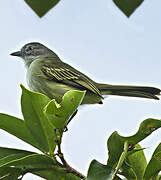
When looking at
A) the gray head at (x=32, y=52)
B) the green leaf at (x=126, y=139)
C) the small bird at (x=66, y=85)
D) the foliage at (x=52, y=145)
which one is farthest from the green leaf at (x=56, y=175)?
the gray head at (x=32, y=52)

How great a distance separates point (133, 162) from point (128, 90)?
53cm

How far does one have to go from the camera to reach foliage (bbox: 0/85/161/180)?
1.06 meters

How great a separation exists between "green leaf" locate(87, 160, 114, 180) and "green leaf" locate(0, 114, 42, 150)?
198 millimetres

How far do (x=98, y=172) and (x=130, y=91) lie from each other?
0.71 meters

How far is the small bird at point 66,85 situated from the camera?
1.59m

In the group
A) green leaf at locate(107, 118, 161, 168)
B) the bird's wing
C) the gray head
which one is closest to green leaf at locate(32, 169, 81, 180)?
green leaf at locate(107, 118, 161, 168)

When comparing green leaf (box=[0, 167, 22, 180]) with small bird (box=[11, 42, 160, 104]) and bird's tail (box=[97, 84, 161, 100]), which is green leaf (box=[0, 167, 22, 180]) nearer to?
small bird (box=[11, 42, 160, 104])

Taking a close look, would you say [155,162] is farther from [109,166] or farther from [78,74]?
[78,74]

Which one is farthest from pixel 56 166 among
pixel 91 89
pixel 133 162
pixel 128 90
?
pixel 128 90

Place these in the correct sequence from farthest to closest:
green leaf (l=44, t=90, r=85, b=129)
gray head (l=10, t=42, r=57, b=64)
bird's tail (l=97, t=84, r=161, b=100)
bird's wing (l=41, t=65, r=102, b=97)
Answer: gray head (l=10, t=42, r=57, b=64), bird's wing (l=41, t=65, r=102, b=97), bird's tail (l=97, t=84, r=161, b=100), green leaf (l=44, t=90, r=85, b=129)

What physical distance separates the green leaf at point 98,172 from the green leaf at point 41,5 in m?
0.44

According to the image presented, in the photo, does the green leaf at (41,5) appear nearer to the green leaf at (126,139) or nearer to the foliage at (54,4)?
the foliage at (54,4)

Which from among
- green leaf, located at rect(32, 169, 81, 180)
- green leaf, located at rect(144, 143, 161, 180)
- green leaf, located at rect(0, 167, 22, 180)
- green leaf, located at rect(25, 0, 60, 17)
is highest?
green leaf, located at rect(25, 0, 60, 17)

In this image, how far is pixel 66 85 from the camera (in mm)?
1759
